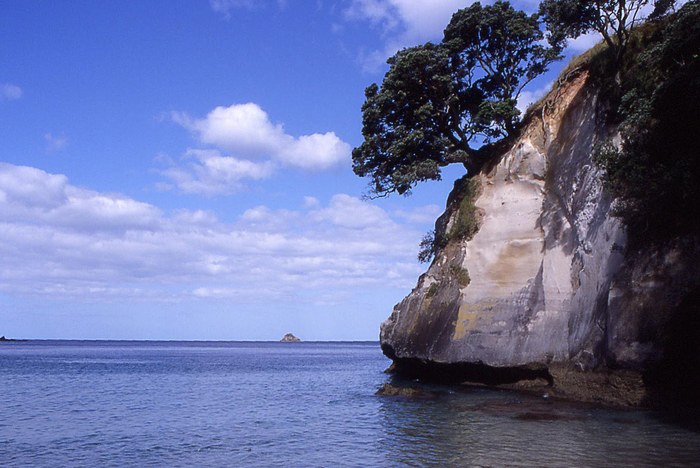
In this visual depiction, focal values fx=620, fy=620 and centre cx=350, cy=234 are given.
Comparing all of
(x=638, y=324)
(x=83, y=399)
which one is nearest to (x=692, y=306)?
(x=638, y=324)

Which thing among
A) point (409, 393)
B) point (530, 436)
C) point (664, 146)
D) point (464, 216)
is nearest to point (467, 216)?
point (464, 216)

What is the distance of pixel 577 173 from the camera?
26.4 metres

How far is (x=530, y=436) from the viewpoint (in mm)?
16984

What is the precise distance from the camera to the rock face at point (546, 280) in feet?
64.8

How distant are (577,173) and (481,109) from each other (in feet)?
23.8

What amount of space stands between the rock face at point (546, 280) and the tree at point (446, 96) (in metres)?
2.46

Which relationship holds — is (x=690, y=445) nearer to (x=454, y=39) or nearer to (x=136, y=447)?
(x=136, y=447)

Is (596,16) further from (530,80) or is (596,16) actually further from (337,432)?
(337,432)

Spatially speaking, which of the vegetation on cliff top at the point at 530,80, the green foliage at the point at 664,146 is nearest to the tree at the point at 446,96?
the vegetation on cliff top at the point at 530,80

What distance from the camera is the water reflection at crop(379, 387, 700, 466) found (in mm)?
14406

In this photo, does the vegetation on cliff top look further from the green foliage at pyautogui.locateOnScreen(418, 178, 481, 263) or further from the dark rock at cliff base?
the dark rock at cliff base

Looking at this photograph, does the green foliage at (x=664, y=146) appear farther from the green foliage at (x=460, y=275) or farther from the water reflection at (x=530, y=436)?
the green foliage at (x=460, y=275)

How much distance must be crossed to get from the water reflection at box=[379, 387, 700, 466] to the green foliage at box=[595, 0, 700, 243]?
6283mm

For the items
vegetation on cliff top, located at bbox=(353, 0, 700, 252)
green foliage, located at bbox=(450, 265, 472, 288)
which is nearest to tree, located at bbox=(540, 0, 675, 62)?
vegetation on cliff top, located at bbox=(353, 0, 700, 252)
